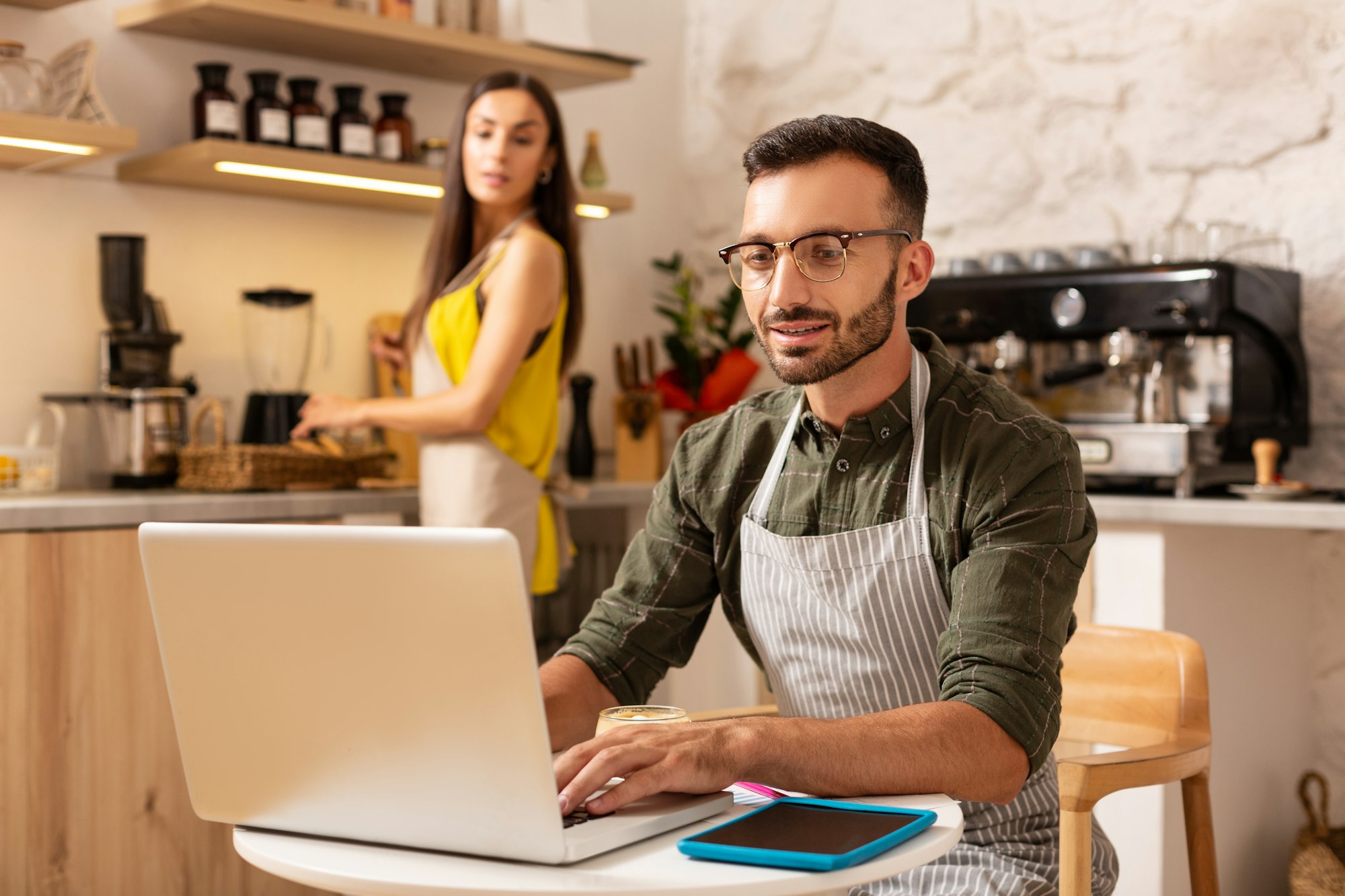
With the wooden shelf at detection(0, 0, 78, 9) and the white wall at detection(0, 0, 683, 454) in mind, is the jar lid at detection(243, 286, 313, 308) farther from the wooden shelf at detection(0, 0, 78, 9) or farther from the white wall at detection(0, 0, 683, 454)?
the wooden shelf at detection(0, 0, 78, 9)

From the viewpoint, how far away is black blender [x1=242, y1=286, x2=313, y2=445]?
9.66 ft

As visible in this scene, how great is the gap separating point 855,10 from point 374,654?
315 centimetres

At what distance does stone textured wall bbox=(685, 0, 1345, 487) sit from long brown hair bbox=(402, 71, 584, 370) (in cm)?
114

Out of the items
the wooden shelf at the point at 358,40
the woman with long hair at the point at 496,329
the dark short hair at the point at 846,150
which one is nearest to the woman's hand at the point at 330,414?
the woman with long hair at the point at 496,329

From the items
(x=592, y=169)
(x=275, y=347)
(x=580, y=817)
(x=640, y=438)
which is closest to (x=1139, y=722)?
(x=580, y=817)

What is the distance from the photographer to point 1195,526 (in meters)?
2.53

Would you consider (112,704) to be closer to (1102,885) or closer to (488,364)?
(488,364)

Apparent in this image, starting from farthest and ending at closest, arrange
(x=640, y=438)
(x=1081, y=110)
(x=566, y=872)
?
(x=640, y=438)
(x=1081, y=110)
(x=566, y=872)

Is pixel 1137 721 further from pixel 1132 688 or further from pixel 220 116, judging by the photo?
pixel 220 116

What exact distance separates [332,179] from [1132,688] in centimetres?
208

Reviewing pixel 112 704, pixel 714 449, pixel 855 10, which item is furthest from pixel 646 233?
pixel 714 449

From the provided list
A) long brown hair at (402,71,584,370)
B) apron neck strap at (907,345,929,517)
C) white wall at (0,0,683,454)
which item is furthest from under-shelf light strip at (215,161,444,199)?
apron neck strap at (907,345,929,517)

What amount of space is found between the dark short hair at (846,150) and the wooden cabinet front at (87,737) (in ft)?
5.02

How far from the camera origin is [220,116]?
290 cm
